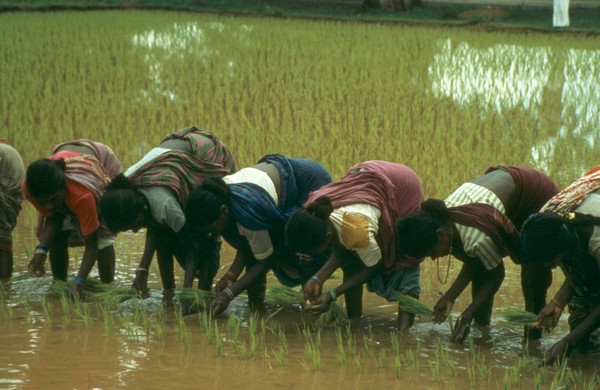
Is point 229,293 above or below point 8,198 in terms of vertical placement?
below

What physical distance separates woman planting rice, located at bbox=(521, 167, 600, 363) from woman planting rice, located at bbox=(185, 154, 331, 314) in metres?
1.12

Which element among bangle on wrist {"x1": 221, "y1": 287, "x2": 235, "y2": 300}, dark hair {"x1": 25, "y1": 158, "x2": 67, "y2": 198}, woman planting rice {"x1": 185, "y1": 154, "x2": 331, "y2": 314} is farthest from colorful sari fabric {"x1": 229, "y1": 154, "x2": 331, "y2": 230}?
dark hair {"x1": 25, "y1": 158, "x2": 67, "y2": 198}

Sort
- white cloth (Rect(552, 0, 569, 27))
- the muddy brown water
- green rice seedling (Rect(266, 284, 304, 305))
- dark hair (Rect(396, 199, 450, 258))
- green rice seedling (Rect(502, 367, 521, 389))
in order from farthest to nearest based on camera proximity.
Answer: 1. white cloth (Rect(552, 0, 569, 27))
2. green rice seedling (Rect(266, 284, 304, 305))
3. dark hair (Rect(396, 199, 450, 258))
4. the muddy brown water
5. green rice seedling (Rect(502, 367, 521, 389))

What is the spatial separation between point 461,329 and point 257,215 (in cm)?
95

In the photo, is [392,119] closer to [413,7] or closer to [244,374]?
Result: [244,374]

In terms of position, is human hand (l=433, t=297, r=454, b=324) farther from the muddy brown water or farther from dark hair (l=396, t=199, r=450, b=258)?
dark hair (l=396, t=199, r=450, b=258)

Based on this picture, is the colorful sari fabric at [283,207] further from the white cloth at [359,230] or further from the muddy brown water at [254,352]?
the white cloth at [359,230]

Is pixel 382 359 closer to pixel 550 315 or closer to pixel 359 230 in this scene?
pixel 359 230

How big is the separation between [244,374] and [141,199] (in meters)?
1.02

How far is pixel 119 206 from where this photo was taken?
14.7 feet

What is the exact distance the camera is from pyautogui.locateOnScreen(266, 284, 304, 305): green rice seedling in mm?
4969

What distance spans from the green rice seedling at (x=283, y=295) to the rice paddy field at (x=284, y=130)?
0.02 m

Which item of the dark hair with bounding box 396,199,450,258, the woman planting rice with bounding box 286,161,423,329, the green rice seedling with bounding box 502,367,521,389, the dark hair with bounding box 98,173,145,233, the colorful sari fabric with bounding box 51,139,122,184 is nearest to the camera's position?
the green rice seedling with bounding box 502,367,521,389

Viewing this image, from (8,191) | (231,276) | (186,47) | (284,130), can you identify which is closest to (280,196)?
(231,276)
